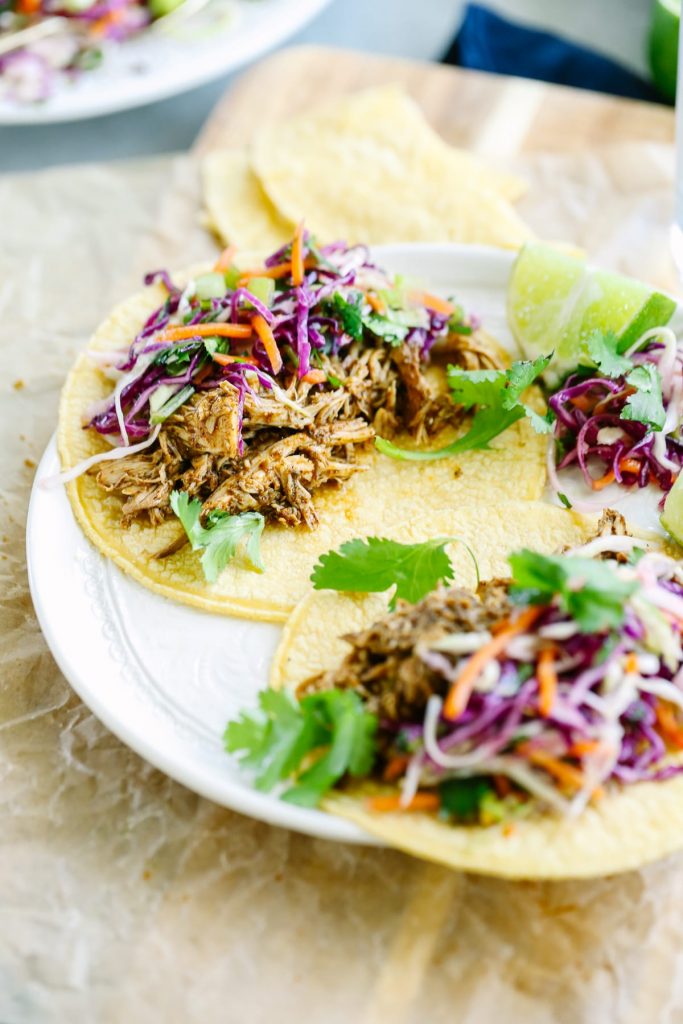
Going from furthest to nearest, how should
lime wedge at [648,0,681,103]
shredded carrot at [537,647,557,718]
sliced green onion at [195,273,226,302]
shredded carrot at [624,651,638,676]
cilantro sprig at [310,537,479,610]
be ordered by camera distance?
lime wedge at [648,0,681,103], sliced green onion at [195,273,226,302], cilantro sprig at [310,537,479,610], shredded carrot at [624,651,638,676], shredded carrot at [537,647,557,718]

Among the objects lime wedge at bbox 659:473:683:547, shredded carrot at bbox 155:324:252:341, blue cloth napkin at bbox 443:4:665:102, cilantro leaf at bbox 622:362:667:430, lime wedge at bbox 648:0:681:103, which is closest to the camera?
lime wedge at bbox 659:473:683:547

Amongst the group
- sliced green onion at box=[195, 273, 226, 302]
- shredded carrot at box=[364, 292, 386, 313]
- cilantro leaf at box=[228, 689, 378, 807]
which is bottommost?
cilantro leaf at box=[228, 689, 378, 807]

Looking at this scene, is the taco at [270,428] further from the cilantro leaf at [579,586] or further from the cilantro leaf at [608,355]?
the cilantro leaf at [579,586]

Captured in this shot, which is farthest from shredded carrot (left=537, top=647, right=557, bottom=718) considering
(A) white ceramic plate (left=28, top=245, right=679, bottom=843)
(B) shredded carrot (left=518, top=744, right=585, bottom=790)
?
(A) white ceramic plate (left=28, top=245, right=679, bottom=843)

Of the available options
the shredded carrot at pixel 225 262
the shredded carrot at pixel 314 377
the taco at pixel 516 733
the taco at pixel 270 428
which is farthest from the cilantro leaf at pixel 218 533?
the shredded carrot at pixel 225 262

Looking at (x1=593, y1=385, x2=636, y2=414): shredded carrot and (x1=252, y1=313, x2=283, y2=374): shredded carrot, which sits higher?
(x1=252, y1=313, x2=283, y2=374): shredded carrot

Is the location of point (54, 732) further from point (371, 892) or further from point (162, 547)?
point (371, 892)

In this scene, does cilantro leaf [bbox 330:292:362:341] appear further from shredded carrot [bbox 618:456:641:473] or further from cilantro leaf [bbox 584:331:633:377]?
shredded carrot [bbox 618:456:641:473]
